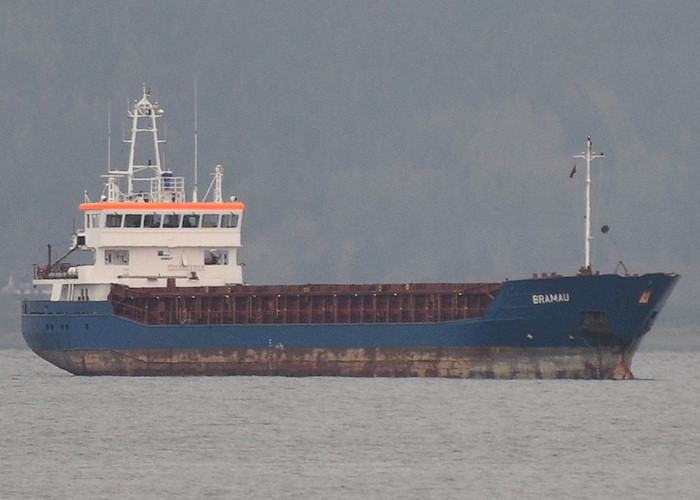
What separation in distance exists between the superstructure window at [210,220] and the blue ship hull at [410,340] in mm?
5381

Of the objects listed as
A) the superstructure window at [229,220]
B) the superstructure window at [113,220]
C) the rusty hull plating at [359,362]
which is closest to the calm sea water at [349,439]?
the rusty hull plating at [359,362]

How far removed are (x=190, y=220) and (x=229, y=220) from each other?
1.62 m

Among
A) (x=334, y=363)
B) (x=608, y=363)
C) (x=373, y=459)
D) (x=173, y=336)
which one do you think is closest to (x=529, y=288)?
(x=608, y=363)

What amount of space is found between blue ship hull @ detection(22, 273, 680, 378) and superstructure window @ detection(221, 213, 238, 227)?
580cm

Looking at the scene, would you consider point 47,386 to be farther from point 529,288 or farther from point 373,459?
point 373,459

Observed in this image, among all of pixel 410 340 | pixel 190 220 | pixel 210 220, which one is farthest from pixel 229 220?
pixel 410 340

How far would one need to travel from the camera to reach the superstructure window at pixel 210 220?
7844cm

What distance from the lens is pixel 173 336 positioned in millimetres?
74812

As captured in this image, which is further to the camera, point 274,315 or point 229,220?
point 229,220

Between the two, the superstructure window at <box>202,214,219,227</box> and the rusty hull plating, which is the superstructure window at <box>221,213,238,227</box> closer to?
the superstructure window at <box>202,214,219,227</box>

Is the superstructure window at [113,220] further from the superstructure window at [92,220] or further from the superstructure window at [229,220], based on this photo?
the superstructure window at [229,220]

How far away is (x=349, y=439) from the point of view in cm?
5462

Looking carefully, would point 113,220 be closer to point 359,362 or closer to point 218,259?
point 218,259

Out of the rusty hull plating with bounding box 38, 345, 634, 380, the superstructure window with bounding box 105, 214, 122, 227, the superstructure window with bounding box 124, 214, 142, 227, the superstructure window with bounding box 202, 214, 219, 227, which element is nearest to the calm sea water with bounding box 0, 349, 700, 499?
the rusty hull plating with bounding box 38, 345, 634, 380
